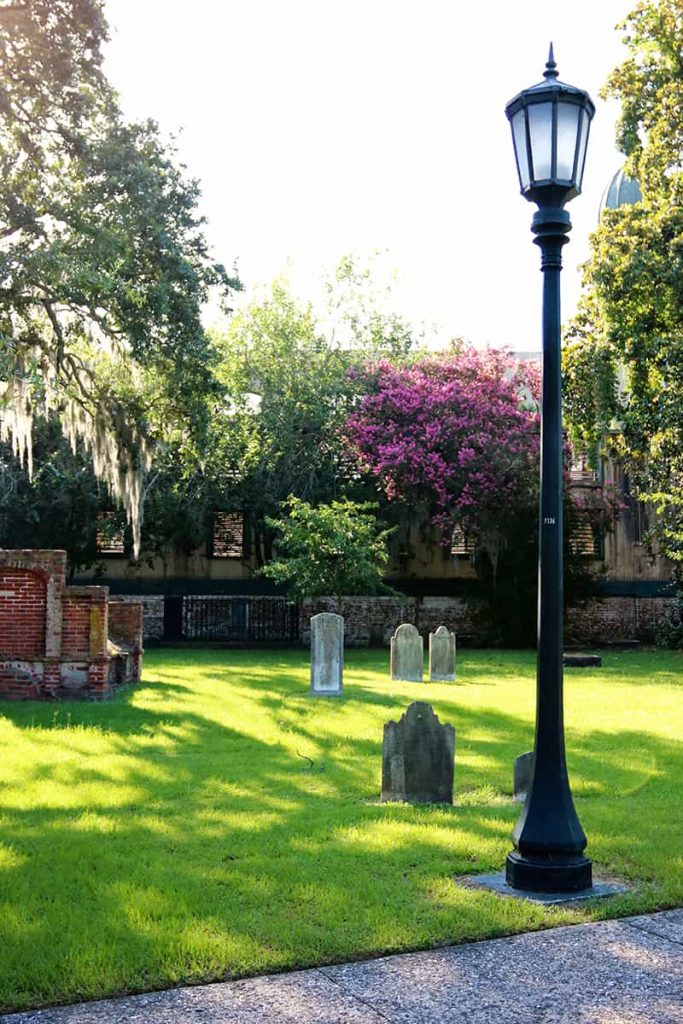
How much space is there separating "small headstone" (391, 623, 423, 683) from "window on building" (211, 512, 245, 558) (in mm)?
15698

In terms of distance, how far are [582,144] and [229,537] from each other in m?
28.9

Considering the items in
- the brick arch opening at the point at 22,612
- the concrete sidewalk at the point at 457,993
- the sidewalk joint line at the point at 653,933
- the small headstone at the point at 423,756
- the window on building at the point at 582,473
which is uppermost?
the window on building at the point at 582,473

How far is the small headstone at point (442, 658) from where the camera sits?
19.2m

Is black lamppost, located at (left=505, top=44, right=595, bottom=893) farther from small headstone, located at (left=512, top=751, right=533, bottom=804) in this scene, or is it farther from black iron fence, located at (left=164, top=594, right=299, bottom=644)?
black iron fence, located at (left=164, top=594, right=299, bottom=644)

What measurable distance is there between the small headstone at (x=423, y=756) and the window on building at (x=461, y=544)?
831 inches

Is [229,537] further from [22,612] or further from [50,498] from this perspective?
[22,612]

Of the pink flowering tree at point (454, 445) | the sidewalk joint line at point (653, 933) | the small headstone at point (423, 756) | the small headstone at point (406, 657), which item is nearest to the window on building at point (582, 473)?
the pink flowering tree at point (454, 445)

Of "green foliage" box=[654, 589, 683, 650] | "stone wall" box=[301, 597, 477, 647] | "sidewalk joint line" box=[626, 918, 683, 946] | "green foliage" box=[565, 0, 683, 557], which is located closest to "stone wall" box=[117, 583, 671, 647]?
"stone wall" box=[301, 597, 477, 647]

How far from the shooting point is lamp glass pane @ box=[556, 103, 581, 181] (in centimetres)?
596

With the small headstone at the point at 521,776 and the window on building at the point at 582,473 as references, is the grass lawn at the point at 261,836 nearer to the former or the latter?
the small headstone at the point at 521,776

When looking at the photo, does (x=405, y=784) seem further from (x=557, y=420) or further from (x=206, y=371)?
(x=206, y=371)

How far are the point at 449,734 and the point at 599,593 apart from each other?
25.6m

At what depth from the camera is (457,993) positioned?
4.30 meters

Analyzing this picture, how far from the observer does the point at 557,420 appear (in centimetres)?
621
